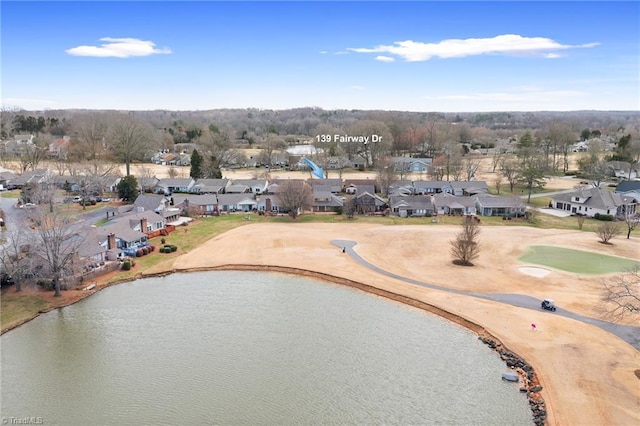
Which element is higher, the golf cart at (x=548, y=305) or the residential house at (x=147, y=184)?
the residential house at (x=147, y=184)

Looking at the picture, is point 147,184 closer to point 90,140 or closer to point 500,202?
point 90,140

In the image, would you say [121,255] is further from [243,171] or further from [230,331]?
[243,171]

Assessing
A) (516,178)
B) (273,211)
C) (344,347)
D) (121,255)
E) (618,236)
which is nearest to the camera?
(344,347)

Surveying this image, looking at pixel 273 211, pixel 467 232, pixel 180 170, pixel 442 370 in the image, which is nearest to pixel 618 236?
pixel 467 232

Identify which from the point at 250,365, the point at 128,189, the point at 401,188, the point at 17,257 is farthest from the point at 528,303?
the point at 128,189

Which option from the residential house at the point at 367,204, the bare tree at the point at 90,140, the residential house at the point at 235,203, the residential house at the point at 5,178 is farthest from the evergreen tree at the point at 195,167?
the residential house at the point at 367,204

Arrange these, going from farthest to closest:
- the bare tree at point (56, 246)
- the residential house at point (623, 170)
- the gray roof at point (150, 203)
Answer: the residential house at point (623, 170) < the gray roof at point (150, 203) < the bare tree at point (56, 246)

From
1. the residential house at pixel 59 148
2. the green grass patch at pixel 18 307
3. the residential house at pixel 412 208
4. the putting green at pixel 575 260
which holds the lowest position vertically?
the green grass patch at pixel 18 307

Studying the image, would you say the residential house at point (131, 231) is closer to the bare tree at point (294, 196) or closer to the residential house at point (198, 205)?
the residential house at point (198, 205)
